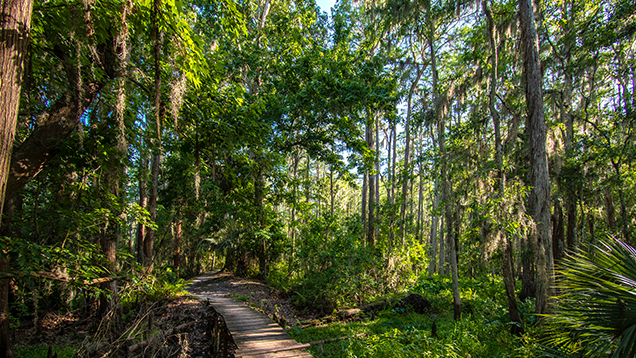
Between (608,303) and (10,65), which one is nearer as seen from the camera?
(10,65)

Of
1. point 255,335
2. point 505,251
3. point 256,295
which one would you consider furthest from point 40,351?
point 505,251

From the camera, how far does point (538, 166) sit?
20.9 ft

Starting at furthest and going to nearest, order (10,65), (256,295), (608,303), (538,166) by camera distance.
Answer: (256,295), (538,166), (608,303), (10,65)

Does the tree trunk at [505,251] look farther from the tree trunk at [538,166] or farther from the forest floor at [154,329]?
the forest floor at [154,329]

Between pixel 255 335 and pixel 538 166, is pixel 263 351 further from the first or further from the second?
pixel 538 166

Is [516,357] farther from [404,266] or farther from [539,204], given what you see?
[404,266]

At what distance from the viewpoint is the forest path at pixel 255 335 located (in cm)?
502

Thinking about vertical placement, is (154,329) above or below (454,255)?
below

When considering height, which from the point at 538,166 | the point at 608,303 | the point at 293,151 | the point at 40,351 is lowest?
the point at 40,351

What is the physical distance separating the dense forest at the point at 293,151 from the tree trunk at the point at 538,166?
0.04 m

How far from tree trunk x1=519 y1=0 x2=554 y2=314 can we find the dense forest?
0.04m

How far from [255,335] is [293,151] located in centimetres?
713

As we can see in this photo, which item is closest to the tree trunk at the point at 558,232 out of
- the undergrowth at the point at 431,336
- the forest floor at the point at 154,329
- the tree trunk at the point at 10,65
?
the undergrowth at the point at 431,336

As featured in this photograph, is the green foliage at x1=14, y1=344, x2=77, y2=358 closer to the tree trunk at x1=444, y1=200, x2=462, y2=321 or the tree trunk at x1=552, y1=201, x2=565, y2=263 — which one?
the tree trunk at x1=444, y1=200, x2=462, y2=321
